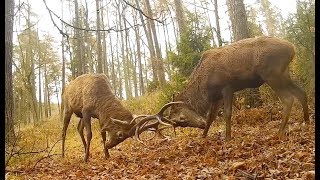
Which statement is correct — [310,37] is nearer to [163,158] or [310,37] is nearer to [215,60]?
[215,60]

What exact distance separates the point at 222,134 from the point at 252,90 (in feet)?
8.88

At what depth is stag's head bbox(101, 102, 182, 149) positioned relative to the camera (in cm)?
860

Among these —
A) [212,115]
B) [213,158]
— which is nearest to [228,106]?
[212,115]

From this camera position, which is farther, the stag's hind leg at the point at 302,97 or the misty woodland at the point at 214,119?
the stag's hind leg at the point at 302,97

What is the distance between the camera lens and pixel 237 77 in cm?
849

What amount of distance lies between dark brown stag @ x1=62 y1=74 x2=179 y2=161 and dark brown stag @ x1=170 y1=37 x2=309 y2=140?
1.00 m

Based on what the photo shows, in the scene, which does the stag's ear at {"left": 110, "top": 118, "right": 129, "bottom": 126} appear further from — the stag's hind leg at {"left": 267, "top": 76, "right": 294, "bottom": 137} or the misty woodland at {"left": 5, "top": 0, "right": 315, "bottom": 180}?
the stag's hind leg at {"left": 267, "top": 76, "right": 294, "bottom": 137}

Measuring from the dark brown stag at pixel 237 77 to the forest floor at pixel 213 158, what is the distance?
0.62 metres

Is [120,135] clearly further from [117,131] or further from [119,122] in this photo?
[119,122]

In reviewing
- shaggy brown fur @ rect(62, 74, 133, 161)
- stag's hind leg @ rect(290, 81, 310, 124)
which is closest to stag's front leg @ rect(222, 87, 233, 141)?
stag's hind leg @ rect(290, 81, 310, 124)

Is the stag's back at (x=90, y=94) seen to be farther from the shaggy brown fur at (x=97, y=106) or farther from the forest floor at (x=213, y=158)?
the forest floor at (x=213, y=158)

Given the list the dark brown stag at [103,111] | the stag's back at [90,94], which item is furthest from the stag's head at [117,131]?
the stag's back at [90,94]

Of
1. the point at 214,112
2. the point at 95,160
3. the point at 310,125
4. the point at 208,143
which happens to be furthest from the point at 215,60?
the point at 95,160

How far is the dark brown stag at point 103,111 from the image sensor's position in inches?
345
